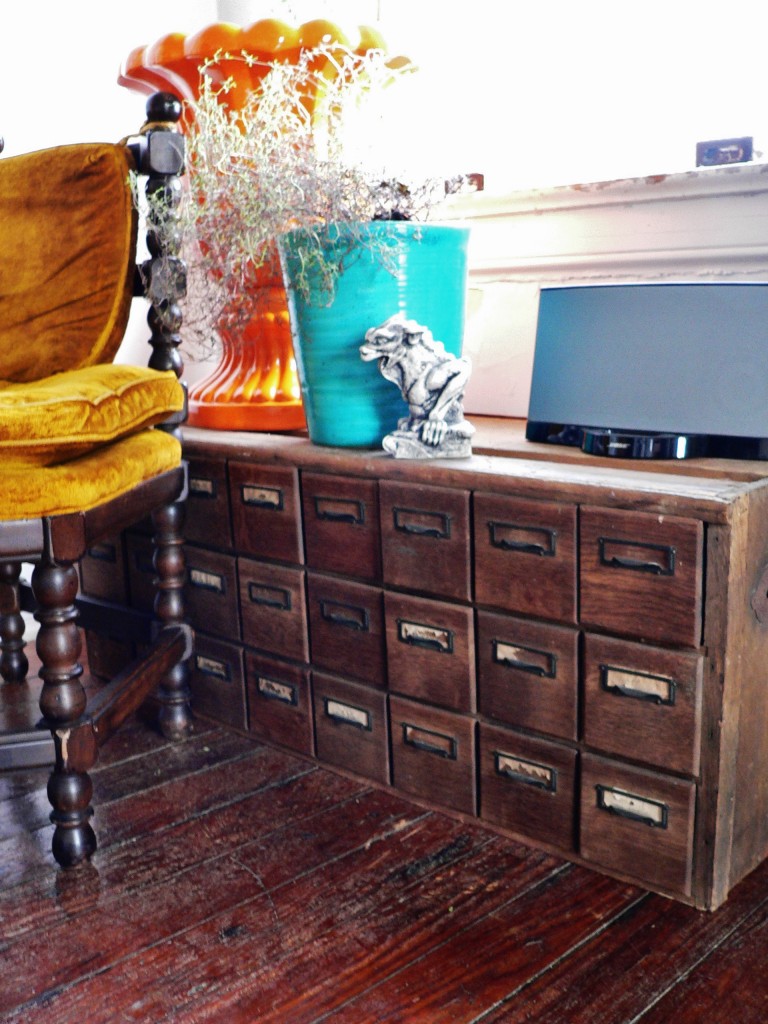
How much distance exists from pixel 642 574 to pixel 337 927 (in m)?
0.52

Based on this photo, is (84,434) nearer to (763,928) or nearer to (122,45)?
(763,928)

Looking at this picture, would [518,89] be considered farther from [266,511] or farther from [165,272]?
[266,511]

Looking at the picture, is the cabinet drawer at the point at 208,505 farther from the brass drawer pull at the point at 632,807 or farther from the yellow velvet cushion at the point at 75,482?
the brass drawer pull at the point at 632,807

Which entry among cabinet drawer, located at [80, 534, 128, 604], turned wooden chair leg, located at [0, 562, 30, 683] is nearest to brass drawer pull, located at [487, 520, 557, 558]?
cabinet drawer, located at [80, 534, 128, 604]

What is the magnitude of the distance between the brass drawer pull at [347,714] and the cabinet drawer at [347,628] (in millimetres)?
47

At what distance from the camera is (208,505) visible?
1.54 metres

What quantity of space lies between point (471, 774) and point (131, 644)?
2.53 ft

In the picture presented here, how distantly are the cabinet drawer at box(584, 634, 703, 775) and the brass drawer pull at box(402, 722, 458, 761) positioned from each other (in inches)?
8.5

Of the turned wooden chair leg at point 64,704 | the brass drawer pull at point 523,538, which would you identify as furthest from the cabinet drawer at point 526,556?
the turned wooden chair leg at point 64,704

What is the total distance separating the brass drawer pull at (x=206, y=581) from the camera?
155cm

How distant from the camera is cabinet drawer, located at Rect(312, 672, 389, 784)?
1.36 meters

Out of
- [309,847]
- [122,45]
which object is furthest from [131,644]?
[122,45]

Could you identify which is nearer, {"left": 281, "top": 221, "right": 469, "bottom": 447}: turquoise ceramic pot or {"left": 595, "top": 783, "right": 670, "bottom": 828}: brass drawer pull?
{"left": 595, "top": 783, "right": 670, "bottom": 828}: brass drawer pull

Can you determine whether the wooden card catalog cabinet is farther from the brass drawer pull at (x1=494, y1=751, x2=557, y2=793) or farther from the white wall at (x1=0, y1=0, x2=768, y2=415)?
the white wall at (x1=0, y1=0, x2=768, y2=415)
